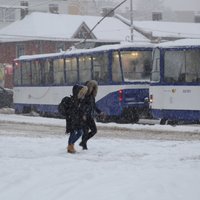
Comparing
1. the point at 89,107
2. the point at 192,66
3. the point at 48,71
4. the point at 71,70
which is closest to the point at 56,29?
the point at 48,71

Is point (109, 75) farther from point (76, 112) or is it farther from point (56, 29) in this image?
point (56, 29)

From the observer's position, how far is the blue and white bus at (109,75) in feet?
85.1

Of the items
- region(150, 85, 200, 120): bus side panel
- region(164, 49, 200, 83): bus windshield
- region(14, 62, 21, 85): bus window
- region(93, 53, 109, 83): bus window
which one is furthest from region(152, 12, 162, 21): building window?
region(164, 49, 200, 83): bus windshield

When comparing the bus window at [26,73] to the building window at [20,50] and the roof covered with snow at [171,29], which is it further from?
the roof covered with snow at [171,29]

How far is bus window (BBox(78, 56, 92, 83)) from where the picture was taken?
2794cm

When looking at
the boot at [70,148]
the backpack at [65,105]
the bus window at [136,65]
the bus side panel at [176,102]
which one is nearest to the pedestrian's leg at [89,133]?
the boot at [70,148]

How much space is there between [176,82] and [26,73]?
12.3 meters

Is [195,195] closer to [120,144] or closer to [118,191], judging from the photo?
[118,191]

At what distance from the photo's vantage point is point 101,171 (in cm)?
1060

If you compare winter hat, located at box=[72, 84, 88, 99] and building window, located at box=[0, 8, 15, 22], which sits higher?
building window, located at box=[0, 8, 15, 22]

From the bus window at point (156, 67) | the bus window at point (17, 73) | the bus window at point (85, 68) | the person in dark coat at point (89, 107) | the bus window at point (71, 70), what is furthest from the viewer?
the bus window at point (17, 73)

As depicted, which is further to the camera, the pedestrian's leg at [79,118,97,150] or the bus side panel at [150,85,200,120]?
the bus side panel at [150,85,200,120]

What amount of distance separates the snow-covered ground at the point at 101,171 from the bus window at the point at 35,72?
1736cm

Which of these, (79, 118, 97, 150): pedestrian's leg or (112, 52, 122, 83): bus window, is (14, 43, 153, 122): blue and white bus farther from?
A: (79, 118, 97, 150): pedestrian's leg
